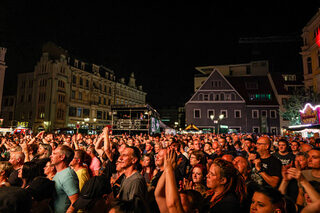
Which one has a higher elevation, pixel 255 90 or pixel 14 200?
pixel 255 90

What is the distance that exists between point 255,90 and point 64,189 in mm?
42548

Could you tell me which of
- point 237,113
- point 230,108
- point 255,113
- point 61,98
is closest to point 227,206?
point 230,108

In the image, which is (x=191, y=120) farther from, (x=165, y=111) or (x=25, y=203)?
Answer: (x=165, y=111)

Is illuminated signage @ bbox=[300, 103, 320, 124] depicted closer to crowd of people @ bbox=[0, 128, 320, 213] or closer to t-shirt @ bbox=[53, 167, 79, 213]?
crowd of people @ bbox=[0, 128, 320, 213]

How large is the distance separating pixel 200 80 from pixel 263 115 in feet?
55.2

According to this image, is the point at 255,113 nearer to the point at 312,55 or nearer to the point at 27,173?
the point at 312,55

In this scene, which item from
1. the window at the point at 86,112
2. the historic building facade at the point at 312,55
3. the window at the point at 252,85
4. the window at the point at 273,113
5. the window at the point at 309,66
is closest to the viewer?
the historic building facade at the point at 312,55

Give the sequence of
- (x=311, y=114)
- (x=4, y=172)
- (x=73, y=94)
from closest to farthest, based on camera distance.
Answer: (x=4, y=172), (x=311, y=114), (x=73, y=94)

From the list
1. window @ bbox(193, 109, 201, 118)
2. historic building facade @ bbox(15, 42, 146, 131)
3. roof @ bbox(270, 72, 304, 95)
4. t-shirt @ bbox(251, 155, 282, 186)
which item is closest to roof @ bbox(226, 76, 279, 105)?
roof @ bbox(270, 72, 304, 95)

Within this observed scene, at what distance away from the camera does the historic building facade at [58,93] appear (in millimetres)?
37656

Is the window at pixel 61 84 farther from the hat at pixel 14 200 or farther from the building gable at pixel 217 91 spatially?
the hat at pixel 14 200

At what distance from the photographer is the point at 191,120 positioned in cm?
3856

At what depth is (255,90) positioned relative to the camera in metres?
39.8

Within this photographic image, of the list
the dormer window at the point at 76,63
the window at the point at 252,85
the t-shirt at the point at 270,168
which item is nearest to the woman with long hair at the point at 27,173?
the t-shirt at the point at 270,168
